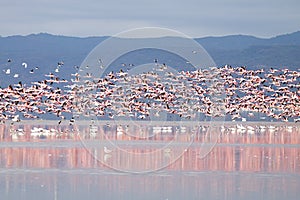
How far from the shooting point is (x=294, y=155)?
30.9 m

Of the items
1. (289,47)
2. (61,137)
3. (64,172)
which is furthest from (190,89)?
(289,47)

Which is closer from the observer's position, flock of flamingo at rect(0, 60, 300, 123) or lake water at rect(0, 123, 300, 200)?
lake water at rect(0, 123, 300, 200)

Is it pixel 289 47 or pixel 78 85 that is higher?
pixel 289 47

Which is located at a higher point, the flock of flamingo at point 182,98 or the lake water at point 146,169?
the flock of flamingo at point 182,98

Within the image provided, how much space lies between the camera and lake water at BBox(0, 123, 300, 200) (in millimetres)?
19938

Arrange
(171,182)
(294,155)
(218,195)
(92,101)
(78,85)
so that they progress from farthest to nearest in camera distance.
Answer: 1. (78,85)
2. (92,101)
3. (294,155)
4. (171,182)
5. (218,195)

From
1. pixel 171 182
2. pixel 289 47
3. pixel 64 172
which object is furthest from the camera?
pixel 289 47

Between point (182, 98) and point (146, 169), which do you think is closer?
point (146, 169)

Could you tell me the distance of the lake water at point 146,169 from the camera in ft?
65.4

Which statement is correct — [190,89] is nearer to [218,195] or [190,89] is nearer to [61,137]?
[61,137]

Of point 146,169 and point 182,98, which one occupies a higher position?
point 182,98

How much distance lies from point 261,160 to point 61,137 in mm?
12625

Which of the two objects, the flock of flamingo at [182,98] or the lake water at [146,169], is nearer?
the lake water at [146,169]

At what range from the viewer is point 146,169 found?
2511 cm
